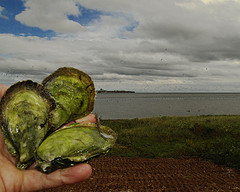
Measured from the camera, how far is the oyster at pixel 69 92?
340cm

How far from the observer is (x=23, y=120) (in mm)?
2900

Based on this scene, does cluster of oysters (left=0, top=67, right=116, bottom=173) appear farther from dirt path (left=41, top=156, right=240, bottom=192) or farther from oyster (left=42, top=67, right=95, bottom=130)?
dirt path (left=41, top=156, right=240, bottom=192)

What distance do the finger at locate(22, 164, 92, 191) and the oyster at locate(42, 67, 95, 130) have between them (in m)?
0.80

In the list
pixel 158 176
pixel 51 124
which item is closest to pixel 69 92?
pixel 51 124

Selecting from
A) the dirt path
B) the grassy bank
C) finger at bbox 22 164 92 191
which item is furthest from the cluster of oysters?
the grassy bank

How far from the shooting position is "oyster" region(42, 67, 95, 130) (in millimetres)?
3396

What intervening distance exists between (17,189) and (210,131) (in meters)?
24.5

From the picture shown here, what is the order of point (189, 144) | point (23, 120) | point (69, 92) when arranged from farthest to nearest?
point (189, 144) → point (69, 92) → point (23, 120)

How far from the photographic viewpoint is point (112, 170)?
532 inches

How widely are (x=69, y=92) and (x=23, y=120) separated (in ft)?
2.97

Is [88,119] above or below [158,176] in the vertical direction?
above

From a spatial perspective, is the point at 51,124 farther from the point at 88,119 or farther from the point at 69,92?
the point at 88,119

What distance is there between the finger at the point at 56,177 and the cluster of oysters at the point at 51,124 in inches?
4.9

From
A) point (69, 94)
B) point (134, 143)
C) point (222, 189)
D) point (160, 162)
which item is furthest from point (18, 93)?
point (134, 143)
